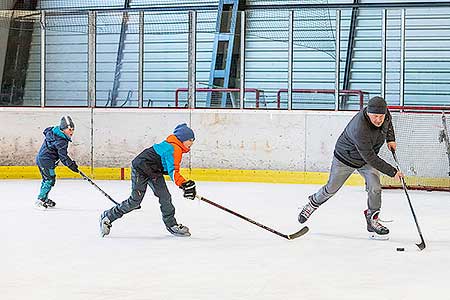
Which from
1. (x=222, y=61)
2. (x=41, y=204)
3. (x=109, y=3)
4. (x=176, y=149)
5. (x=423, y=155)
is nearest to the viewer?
(x=176, y=149)

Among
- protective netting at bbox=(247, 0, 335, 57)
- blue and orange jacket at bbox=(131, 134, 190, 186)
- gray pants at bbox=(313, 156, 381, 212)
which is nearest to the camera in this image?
blue and orange jacket at bbox=(131, 134, 190, 186)

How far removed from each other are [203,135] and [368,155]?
620 cm

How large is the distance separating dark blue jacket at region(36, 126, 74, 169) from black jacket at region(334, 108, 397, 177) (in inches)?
116

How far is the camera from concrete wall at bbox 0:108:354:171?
11.9 m

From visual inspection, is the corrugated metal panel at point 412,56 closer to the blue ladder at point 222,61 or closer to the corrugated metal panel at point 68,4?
the blue ladder at point 222,61

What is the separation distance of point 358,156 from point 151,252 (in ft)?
5.90

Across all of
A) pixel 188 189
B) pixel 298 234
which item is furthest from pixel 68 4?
pixel 188 189

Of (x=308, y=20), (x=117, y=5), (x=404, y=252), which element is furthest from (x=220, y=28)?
(x=404, y=252)

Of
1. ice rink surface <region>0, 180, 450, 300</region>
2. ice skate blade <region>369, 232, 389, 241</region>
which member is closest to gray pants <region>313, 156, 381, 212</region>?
ice skate blade <region>369, 232, 389, 241</region>

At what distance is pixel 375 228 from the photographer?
6598 millimetres

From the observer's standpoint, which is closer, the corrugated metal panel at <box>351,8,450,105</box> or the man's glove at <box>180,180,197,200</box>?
the man's glove at <box>180,180,197,200</box>

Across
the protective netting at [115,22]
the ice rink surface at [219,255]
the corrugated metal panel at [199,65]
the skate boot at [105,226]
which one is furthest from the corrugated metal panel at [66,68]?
the skate boot at [105,226]

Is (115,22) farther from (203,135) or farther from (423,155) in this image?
(423,155)

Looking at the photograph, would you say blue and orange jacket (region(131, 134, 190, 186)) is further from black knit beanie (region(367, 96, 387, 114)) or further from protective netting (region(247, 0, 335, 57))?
protective netting (region(247, 0, 335, 57))
